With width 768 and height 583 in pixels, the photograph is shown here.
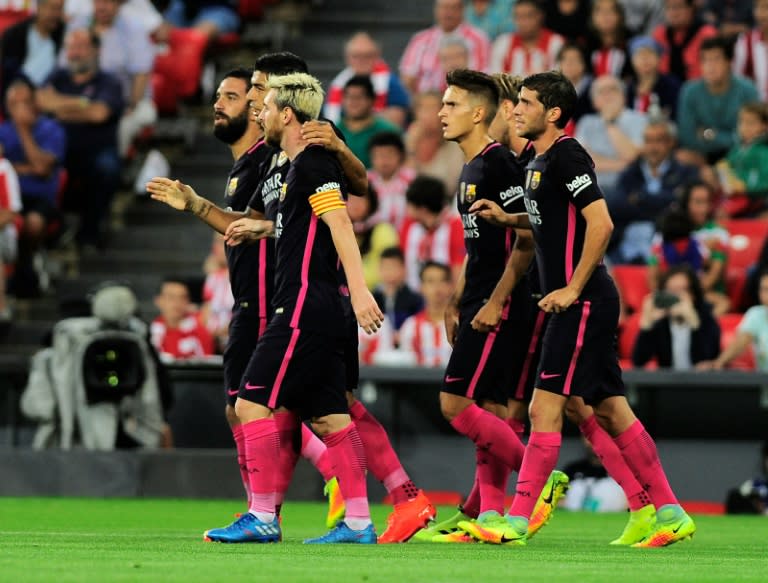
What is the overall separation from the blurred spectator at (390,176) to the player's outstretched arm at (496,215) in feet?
25.1

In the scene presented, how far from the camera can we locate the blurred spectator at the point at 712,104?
56.4ft

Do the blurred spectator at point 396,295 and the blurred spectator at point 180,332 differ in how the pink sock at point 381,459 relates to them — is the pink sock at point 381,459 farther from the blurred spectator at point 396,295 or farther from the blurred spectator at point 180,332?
the blurred spectator at point 180,332

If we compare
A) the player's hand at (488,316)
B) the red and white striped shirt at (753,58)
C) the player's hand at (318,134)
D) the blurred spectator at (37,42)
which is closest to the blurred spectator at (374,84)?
the blurred spectator at (37,42)

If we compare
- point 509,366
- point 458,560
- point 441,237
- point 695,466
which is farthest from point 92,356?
point 458,560

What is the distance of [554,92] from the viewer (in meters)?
9.41

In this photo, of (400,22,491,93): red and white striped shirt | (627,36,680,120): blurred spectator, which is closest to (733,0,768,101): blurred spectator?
(627,36,680,120): blurred spectator

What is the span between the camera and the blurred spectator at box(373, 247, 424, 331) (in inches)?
628

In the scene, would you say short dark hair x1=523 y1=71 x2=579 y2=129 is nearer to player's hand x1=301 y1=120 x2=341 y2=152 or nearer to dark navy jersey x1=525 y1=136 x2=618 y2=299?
dark navy jersey x1=525 y1=136 x2=618 y2=299

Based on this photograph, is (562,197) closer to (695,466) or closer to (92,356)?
(695,466)

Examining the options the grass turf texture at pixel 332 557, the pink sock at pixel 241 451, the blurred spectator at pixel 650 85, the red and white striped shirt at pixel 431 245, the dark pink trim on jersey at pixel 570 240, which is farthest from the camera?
the blurred spectator at pixel 650 85

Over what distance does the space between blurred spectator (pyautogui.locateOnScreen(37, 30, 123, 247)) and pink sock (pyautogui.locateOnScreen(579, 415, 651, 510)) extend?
32.5ft

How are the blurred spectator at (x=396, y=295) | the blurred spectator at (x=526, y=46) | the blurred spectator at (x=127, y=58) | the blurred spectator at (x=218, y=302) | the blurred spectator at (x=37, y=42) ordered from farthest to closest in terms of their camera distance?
the blurred spectator at (x=37, y=42) < the blurred spectator at (x=127, y=58) < the blurred spectator at (x=526, y=46) < the blurred spectator at (x=218, y=302) < the blurred spectator at (x=396, y=295)

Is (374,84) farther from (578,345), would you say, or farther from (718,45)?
(578,345)

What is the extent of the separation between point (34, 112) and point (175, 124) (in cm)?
232
